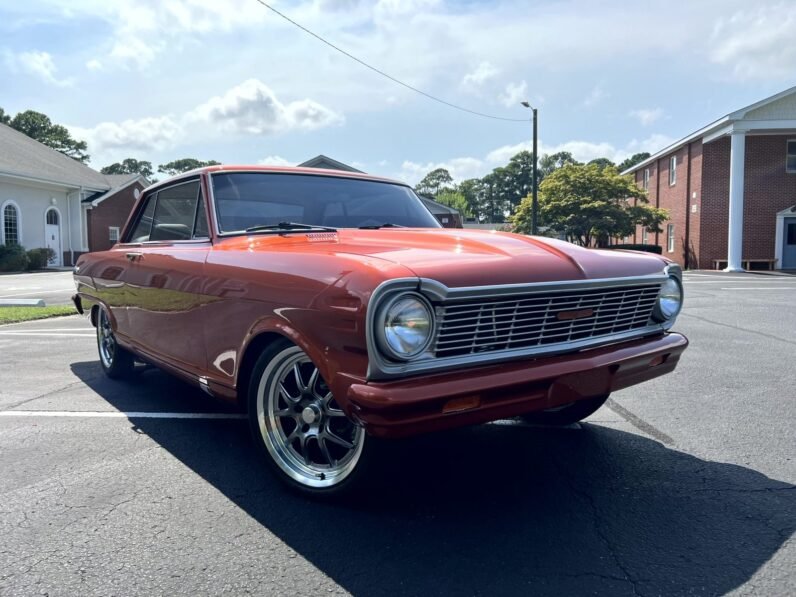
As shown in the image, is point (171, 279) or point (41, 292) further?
point (41, 292)

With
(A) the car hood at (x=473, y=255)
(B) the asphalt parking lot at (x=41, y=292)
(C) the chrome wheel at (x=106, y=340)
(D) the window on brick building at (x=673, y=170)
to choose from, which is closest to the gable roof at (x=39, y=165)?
(B) the asphalt parking lot at (x=41, y=292)

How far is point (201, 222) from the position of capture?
12.8 ft

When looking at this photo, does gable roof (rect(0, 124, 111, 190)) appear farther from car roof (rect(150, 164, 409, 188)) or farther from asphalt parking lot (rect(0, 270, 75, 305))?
car roof (rect(150, 164, 409, 188))

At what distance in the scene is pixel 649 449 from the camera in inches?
143

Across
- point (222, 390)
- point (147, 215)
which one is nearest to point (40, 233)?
point (147, 215)

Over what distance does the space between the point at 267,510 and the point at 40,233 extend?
1244 inches

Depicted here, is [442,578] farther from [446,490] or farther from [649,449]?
[649,449]

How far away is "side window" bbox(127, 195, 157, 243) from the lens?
4.97 m

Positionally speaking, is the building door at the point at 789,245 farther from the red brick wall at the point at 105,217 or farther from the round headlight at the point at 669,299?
the red brick wall at the point at 105,217

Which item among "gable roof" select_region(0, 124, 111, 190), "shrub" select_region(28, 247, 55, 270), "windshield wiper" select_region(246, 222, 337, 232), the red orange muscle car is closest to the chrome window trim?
the red orange muscle car

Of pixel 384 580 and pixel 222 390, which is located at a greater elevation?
pixel 222 390

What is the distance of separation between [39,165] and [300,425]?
3268 centimetres

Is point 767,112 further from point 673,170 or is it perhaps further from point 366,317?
point 366,317

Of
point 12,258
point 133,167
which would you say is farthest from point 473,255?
point 133,167
